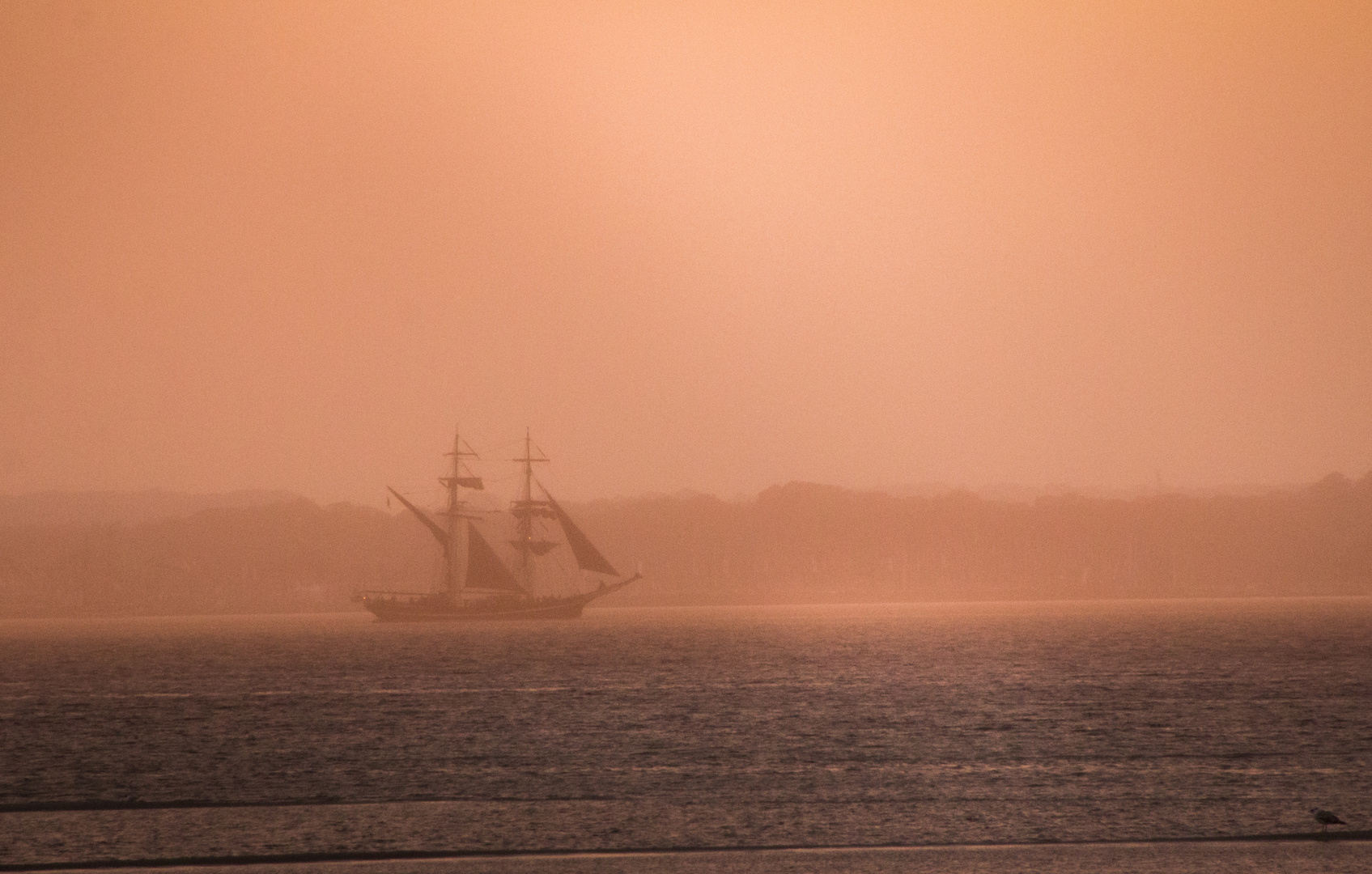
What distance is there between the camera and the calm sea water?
15.6 metres

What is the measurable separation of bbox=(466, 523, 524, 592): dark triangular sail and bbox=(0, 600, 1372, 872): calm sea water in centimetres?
9866

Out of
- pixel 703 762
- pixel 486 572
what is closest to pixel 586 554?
pixel 486 572

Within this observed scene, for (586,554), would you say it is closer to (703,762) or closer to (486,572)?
(486,572)

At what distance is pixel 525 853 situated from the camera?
14375 mm

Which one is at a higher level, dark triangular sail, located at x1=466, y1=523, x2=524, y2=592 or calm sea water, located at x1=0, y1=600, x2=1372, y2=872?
dark triangular sail, located at x1=466, y1=523, x2=524, y2=592

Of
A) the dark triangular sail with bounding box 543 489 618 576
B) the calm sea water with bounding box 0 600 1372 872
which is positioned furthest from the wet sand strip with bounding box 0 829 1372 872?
the dark triangular sail with bounding box 543 489 618 576

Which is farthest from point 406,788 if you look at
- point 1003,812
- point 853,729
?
point 853,729

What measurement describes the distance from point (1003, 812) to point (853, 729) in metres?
22.1

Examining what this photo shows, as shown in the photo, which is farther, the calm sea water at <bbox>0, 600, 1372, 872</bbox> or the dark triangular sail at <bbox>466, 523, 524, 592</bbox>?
the dark triangular sail at <bbox>466, 523, 524, 592</bbox>

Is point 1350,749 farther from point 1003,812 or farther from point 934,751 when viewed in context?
point 1003,812

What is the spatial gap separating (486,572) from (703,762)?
165m

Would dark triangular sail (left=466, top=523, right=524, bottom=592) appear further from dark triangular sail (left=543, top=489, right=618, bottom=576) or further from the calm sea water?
the calm sea water

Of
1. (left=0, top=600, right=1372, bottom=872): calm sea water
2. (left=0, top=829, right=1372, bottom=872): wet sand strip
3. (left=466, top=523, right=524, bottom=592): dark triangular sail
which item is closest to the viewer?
(left=0, top=829, right=1372, bottom=872): wet sand strip

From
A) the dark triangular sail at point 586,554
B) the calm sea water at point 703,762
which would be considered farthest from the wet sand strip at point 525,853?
the dark triangular sail at point 586,554
